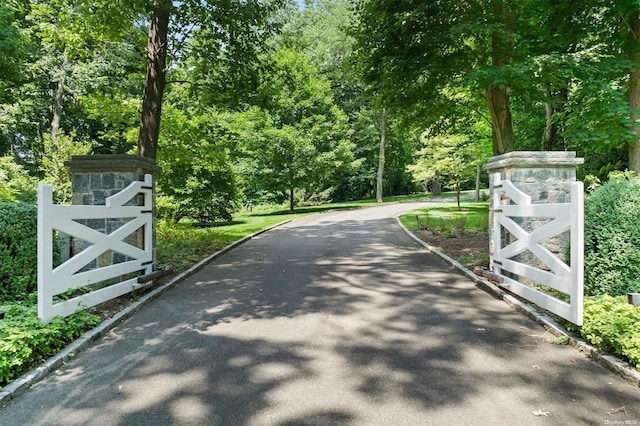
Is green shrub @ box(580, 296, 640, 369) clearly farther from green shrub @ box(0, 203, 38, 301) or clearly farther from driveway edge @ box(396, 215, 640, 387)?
green shrub @ box(0, 203, 38, 301)

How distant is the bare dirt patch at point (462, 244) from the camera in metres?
7.48

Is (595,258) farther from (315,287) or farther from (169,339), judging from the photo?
(169,339)

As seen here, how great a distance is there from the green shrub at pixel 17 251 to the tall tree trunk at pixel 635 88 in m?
10.7

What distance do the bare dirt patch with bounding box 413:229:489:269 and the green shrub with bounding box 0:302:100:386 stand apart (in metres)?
5.83

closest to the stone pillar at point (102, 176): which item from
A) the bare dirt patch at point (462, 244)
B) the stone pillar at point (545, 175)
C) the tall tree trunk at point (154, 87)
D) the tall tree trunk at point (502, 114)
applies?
the tall tree trunk at point (154, 87)

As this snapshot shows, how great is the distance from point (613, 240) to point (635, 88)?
7.14 m

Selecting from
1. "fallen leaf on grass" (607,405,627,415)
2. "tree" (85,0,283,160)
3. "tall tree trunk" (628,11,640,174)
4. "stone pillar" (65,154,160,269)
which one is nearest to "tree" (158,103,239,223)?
"tree" (85,0,283,160)

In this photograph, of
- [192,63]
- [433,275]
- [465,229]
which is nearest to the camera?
[433,275]

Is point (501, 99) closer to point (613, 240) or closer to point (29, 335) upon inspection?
point (613, 240)

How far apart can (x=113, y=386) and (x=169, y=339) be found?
0.96 metres

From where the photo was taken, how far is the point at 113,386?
10.0ft

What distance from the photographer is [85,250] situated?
444 cm

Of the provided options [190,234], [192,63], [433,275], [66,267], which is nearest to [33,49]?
[192,63]

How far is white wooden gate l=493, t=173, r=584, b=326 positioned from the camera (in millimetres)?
3656
